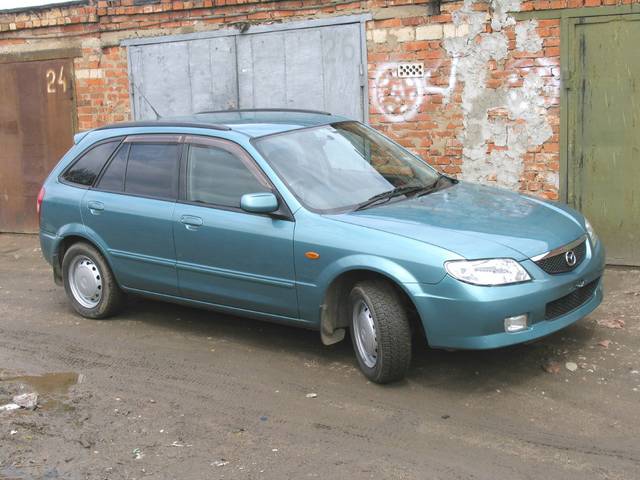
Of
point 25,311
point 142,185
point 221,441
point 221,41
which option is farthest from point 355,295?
point 221,41

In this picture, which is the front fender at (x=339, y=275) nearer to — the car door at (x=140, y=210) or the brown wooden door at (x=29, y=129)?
the car door at (x=140, y=210)

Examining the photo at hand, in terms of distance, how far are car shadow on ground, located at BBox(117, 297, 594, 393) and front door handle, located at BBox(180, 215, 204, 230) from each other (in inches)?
38.7

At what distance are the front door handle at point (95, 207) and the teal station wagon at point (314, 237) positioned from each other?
0.04 feet

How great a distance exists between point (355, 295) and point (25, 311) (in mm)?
3786

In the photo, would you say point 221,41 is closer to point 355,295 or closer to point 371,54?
point 371,54

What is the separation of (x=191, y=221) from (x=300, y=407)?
1.79 m

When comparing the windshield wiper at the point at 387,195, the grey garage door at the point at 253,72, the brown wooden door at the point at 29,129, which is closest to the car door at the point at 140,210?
the windshield wiper at the point at 387,195

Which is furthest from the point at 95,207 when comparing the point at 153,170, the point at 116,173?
the point at 153,170

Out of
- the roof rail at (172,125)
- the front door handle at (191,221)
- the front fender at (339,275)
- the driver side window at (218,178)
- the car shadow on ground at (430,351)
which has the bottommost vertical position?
the car shadow on ground at (430,351)

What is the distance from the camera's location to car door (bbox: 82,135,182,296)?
6461 mm

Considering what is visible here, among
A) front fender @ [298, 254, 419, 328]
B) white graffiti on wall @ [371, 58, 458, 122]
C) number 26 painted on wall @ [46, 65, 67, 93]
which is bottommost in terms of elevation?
front fender @ [298, 254, 419, 328]

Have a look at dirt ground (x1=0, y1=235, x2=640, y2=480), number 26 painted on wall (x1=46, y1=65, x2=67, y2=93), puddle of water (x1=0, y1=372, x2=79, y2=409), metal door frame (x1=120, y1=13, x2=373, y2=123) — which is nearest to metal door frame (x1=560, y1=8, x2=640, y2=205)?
dirt ground (x1=0, y1=235, x2=640, y2=480)

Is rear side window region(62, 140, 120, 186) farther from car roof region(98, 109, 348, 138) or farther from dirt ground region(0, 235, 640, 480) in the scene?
dirt ground region(0, 235, 640, 480)

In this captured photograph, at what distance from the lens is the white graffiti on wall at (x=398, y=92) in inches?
351
